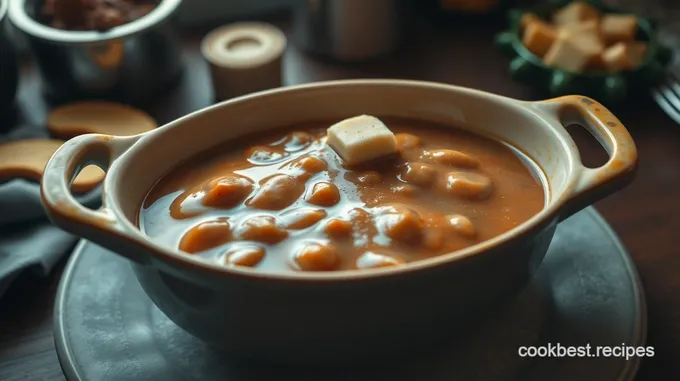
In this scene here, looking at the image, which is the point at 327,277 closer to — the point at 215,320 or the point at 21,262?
the point at 215,320

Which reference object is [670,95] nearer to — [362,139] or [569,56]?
[569,56]

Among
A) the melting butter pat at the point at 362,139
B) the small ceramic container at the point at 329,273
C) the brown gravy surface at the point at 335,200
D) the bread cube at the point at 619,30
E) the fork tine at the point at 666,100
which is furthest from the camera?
the bread cube at the point at 619,30

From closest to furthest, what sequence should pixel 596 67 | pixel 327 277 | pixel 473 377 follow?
pixel 327 277 → pixel 473 377 → pixel 596 67

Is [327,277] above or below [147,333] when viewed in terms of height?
above

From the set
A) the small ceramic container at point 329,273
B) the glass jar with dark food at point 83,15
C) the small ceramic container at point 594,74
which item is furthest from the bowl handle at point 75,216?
the small ceramic container at point 594,74

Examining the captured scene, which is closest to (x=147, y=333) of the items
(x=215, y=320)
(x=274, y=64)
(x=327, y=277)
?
(x=215, y=320)

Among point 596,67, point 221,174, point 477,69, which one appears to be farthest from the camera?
point 477,69

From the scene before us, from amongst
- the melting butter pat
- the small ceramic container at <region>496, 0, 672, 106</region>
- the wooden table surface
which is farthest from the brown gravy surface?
the small ceramic container at <region>496, 0, 672, 106</region>

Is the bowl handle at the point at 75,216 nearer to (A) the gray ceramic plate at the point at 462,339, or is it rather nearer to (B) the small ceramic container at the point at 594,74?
(A) the gray ceramic plate at the point at 462,339
